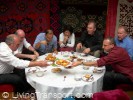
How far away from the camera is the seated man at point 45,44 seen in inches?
203

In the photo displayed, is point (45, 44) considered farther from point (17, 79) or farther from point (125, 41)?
point (125, 41)

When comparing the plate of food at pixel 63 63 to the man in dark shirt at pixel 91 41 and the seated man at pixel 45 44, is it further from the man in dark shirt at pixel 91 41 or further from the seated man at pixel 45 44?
the man in dark shirt at pixel 91 41

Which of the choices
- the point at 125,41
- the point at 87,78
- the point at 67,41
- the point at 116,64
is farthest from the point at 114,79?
the point at 67,41

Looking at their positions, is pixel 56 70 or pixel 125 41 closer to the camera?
pixel 56 70

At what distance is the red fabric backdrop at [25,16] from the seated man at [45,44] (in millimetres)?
1502

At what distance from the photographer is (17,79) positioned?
4.03m

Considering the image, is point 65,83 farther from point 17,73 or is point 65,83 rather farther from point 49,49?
point 49,49

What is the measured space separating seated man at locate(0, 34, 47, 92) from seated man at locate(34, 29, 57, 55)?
3.73ft

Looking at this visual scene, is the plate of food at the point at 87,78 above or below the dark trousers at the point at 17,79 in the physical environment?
above

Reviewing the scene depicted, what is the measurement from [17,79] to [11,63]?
288 millimetres

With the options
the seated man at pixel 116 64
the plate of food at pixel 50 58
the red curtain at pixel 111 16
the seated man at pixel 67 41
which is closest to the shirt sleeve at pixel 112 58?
the seated man at pixel 116 64

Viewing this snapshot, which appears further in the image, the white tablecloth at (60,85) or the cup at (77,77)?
the cup at (77,77)

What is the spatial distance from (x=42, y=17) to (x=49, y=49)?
1.60 meters

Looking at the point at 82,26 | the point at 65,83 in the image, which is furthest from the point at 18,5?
the point at 65,83
